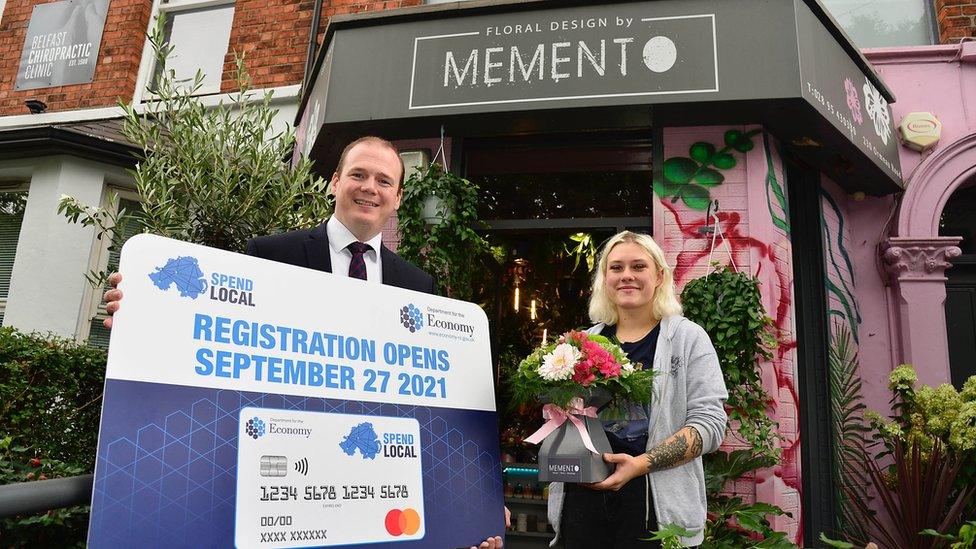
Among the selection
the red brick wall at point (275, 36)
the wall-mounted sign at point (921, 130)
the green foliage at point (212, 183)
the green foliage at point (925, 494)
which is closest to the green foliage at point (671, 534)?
the green foliage at point (925, 494)

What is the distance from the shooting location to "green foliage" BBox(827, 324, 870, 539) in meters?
5.07

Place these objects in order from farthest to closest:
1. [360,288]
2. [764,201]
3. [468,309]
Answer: [764,201], [468,309], [360,288]

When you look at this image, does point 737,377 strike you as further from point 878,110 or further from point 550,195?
point 878,110

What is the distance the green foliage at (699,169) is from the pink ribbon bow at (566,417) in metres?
3.18

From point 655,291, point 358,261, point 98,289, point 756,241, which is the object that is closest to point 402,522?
point 358,261

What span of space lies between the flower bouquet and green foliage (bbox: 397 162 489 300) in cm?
273

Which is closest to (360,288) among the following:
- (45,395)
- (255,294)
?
(255,294)

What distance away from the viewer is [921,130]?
573cm

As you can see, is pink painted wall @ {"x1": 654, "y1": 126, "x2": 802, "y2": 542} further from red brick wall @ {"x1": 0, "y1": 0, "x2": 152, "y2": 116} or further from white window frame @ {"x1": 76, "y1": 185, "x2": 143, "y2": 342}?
red brick wall @ {"x1": 0, "y1": 0, "x2": 152, "y2": 116}

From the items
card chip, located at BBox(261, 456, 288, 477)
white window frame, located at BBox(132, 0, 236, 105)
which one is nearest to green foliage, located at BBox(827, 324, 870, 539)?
card chip, located at BBox(261, 456, 288, 477)

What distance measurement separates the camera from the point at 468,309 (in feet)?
7.64

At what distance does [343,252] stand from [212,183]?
2565 millimetres

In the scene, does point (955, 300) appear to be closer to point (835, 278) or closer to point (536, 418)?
point (835, 278)

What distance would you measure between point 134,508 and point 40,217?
6601 millimetres
